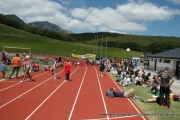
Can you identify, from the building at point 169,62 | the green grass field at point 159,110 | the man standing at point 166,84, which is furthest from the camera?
the building at point 169,62

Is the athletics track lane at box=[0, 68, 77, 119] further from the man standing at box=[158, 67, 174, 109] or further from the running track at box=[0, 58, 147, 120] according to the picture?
the man standing at box=[158, 67, 174, 109]

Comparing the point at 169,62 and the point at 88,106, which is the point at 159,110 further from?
the point at 169,62

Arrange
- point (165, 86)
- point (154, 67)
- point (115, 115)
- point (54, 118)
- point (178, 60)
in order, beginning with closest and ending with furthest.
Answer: point (54, 118) < point (115, 115) < point (165, 86) < point (178, 60) < point (154, 67)

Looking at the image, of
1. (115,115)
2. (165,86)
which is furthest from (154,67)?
(115,115)

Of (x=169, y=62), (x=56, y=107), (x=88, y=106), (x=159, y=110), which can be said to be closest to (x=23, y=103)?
(x=56, y=107)

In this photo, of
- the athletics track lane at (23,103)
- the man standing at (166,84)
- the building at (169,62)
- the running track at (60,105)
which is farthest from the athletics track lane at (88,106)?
the building at (169,62)

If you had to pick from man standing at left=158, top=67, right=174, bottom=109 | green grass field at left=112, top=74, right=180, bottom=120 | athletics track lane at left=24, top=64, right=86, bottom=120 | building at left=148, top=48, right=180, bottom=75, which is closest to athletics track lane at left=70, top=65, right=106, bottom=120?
athletics track lane at left=24, top=64, right=86, bottom=120

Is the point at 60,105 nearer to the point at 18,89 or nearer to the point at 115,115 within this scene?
the point at 115,115

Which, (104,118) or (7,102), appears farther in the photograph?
(7,102)

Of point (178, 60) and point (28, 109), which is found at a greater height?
point (178, 60)

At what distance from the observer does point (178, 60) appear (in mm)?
24516

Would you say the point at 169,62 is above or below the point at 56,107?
above

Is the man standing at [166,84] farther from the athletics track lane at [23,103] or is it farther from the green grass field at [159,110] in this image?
the athletics track lane at [23,103]

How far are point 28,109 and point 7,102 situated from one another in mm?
1423
